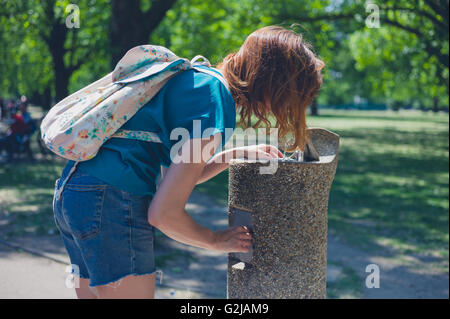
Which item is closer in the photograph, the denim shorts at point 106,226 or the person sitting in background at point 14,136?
the denim shorts at point 106,226

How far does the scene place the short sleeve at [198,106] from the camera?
154cm

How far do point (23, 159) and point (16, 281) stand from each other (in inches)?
367

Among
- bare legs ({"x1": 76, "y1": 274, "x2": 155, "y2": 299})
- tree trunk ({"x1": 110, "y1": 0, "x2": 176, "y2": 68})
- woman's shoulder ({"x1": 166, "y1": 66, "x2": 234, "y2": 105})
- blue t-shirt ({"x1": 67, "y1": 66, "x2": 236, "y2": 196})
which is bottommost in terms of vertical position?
bare legs ({"x1": 76, "y1": 274, "x2": 155, "y2": 299})

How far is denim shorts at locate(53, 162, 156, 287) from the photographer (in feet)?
5.37

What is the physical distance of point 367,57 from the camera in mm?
27531

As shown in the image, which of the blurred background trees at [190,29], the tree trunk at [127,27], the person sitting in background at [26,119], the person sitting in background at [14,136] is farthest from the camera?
the person sitting in background at [26,119]

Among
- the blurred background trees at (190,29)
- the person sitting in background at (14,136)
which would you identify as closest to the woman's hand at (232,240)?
the blurred background trees at (190,29)

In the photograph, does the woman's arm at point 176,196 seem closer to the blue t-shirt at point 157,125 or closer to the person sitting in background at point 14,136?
A: the blue t-shirt at point 157,125

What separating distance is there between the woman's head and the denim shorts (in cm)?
52

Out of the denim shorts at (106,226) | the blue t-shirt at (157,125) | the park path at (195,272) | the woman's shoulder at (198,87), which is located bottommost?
the park path at (195,272)

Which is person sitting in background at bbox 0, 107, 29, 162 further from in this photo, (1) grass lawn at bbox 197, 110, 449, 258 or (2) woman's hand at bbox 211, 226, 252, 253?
(2) woman's hand at bbox 211, 226, 252, 253

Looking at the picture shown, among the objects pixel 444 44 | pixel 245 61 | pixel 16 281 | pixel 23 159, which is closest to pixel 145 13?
pixel 16 281

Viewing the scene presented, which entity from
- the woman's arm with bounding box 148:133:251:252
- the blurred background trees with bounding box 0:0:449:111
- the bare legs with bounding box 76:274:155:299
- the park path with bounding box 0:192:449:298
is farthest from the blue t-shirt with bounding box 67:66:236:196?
the blurred background trees with bounding box 0:0:449:111
